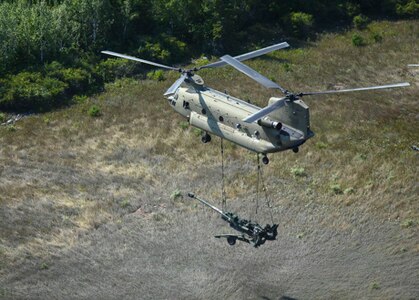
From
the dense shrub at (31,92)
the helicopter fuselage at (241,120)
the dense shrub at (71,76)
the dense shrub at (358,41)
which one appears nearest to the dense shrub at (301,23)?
the dense shrub at (358,41)

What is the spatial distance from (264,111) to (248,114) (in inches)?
137

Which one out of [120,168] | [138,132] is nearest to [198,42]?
[138,132]

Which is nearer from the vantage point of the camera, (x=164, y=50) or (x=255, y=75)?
(x=255, y=75)

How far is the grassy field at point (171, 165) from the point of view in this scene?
147 feet

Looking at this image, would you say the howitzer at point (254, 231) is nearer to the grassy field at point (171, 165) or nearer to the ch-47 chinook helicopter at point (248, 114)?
the ch-47 chinook helicopter at point (248, 114)

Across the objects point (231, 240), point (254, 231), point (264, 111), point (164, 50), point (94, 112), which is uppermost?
point (264, 111)

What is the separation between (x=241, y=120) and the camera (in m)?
37.3

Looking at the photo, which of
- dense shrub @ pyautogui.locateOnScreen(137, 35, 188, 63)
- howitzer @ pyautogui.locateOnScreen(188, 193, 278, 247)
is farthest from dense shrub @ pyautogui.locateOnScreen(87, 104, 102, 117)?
howitzer @ pyautogui.locateOnScreen(188, 193, 278, 247)

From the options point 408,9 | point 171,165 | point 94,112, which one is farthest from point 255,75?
point 408,9

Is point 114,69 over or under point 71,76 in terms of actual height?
under

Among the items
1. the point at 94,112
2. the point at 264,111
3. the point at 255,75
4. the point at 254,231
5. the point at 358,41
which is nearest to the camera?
the point at 264,111

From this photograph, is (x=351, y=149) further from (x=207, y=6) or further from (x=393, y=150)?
(x=207, y=6)

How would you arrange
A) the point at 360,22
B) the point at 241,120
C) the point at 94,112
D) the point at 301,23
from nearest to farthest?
the point at 241,120, the point at 94,112, the point at 301,23, the point at 360,22

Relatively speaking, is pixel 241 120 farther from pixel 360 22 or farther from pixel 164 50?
pixel 360 22
